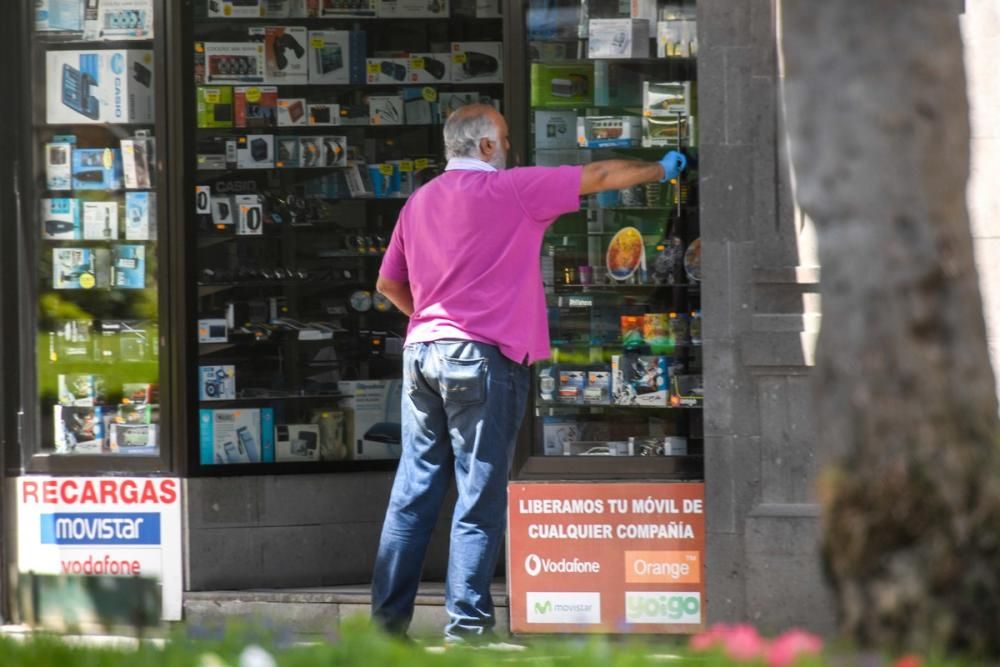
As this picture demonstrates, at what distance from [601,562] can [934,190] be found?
12.5 feet

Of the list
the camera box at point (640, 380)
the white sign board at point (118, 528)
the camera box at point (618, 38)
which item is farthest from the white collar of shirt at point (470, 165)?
the white sign board at point (118, 528)

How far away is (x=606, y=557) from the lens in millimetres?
6527

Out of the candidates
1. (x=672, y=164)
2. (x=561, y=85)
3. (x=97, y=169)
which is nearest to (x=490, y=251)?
(x=672, y=164)

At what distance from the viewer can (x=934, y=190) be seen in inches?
116

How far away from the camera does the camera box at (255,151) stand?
24.7ft

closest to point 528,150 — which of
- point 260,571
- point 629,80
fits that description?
point 629,80

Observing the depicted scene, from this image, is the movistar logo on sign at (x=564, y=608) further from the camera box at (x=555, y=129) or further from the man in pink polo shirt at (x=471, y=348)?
the camera box at (x=555, y=129)

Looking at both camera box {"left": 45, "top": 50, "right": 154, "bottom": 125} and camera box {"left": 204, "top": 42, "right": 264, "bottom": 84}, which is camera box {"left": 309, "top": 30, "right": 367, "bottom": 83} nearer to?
camera box {"left": 204, "top": 42, "right": 264, "bottom": 84}

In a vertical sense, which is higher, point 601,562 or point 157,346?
point 157,346

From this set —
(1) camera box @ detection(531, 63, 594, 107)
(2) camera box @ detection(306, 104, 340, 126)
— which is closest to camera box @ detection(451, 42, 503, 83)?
(2) camera box @ detection(306, 104, 340, 126)

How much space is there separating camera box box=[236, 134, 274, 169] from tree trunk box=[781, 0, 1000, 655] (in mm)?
4896

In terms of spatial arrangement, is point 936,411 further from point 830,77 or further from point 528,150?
point 528,150

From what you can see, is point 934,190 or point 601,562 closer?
point 934,190

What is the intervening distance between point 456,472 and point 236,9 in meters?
2.81
